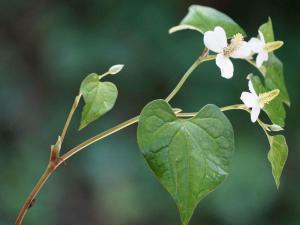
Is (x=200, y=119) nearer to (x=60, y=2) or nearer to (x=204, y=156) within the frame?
(x=204, y=156)

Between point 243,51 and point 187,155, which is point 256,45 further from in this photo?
point 187,155

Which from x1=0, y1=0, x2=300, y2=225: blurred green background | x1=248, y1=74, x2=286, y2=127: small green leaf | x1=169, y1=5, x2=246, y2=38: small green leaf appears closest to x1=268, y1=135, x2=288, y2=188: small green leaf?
x1=248, y1=74, x2=286, y2=127: small green leaf

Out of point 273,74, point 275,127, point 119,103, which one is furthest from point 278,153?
point 119,103

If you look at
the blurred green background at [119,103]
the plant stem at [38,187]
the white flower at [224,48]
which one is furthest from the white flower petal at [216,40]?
the blurred green background at [119,103]

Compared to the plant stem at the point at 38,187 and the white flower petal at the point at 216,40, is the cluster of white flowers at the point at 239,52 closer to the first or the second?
the white flower petal at the point at 216,40

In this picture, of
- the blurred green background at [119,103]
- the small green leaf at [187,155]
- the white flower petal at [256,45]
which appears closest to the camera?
the small green leaf at [187,155]

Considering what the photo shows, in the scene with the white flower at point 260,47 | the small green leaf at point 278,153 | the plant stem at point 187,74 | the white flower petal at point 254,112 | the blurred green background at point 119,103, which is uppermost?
the plant stem at point 187,74

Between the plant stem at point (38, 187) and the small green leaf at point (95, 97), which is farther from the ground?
Answer: the small green leaf at point (95, 97)
